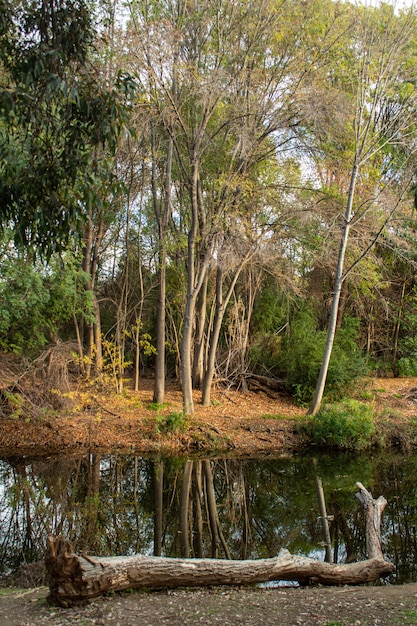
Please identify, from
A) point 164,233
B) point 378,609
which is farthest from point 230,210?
point 378,609

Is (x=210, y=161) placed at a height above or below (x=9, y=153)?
above

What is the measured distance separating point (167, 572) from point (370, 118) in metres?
13.2

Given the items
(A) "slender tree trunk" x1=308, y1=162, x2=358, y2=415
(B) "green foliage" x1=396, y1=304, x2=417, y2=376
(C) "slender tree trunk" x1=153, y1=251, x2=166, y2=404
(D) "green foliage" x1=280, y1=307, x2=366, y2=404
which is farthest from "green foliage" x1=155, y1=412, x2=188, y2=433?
(B) "green foliage" x1=396, y1=304, x2=417, y2=376

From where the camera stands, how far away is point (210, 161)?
56.6 feet

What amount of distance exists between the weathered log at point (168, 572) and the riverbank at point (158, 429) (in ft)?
24.6

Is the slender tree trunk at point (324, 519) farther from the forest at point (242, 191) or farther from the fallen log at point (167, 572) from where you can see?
the forest at point (242, 191)

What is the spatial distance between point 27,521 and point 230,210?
32.2ft

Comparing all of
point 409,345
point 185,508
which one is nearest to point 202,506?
point 185,508

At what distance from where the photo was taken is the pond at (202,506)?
338 inches

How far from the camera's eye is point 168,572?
6.07 m

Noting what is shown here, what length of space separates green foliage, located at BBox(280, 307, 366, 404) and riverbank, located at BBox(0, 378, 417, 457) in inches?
50.3

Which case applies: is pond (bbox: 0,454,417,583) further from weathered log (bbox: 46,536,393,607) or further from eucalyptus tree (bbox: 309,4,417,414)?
eucalyptus tree (bbox: 309,4,417,414)

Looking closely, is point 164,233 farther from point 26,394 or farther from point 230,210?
point 26,394

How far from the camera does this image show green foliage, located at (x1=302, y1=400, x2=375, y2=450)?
15.0m
